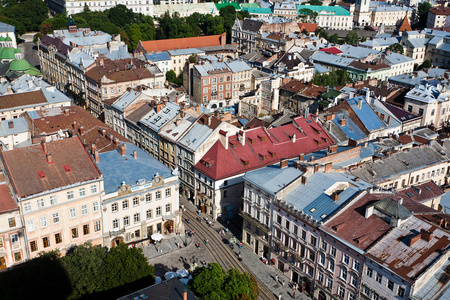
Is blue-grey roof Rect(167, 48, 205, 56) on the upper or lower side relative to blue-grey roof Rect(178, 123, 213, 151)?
upper

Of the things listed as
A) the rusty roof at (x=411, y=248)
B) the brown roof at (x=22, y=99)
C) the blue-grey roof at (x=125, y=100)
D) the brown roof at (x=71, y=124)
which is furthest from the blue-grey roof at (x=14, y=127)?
the rusty roof at (x=411, y=248)

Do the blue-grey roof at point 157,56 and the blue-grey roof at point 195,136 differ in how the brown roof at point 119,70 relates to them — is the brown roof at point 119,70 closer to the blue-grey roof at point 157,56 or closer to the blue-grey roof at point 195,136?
the blue-grey roof at point 157,56

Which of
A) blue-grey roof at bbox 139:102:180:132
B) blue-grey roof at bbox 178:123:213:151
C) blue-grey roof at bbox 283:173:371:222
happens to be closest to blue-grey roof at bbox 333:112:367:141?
blue-grey roof at bbox 283:173:371:222

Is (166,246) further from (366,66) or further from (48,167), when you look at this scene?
(366,66)

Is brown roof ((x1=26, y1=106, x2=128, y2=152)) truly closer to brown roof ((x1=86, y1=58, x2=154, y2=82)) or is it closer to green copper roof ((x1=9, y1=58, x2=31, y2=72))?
brown roof ((x1=86, y1=58, x2=154, y2=82))

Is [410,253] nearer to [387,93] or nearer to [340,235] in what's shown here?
[340,235]

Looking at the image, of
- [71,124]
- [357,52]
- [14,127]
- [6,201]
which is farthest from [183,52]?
[6,201]
